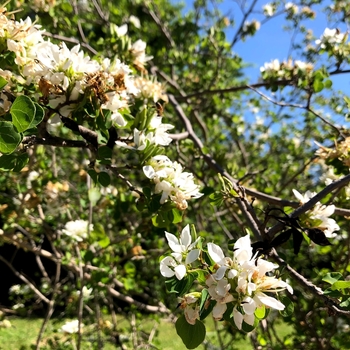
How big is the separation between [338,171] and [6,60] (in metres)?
1.25

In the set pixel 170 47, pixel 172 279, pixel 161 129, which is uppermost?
pixel 170 47

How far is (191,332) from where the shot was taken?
2.72 ft

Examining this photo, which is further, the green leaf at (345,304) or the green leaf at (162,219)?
the green leaf at (162,219)

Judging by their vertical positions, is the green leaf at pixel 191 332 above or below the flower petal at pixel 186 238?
below

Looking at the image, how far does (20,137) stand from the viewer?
832 mm

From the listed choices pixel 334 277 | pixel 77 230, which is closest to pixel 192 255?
pixel 334 277

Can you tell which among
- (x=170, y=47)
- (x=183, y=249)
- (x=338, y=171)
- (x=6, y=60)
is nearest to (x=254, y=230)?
(x=183, y=249)

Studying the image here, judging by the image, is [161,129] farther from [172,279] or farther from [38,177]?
[38,177]

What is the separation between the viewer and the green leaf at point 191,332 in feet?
2.69

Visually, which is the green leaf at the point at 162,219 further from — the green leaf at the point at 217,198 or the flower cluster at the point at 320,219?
the flower cluster at the point at 320,219

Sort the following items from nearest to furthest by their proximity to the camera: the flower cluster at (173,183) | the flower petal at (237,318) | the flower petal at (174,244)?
the flower petal at (237,318), the flower petal at (174,244), the flower cluster at (173,183)

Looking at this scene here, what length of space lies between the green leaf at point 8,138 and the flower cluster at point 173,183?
0.35 meters

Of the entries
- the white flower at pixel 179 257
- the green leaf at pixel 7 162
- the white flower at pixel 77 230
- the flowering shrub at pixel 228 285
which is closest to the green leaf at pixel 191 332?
the flowering shrub at pixel 228 285

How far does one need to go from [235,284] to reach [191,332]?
0.16m
